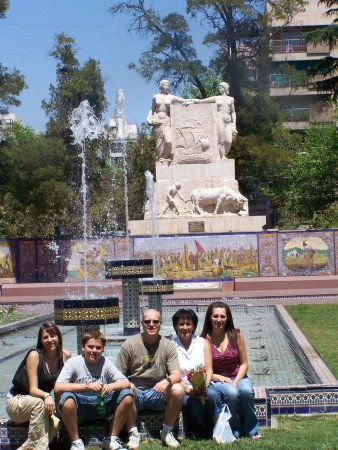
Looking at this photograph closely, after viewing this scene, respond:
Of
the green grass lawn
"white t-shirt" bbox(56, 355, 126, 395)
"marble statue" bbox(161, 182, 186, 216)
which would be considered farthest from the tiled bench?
"marble statue" bbox(161, 182, 186, 216)

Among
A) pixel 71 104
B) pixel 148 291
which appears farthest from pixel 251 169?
pixel 148 291

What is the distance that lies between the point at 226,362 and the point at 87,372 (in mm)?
1200

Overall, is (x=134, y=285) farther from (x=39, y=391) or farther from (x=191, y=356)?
(x=39, y=391)

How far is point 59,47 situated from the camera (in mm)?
44406

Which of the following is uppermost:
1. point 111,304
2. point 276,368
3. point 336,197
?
point 336,197

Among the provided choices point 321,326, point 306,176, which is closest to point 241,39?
point 306,176

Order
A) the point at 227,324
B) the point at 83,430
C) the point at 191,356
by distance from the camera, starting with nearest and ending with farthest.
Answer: the point at 83,430 → the point at 191,356 → the point at 227,324

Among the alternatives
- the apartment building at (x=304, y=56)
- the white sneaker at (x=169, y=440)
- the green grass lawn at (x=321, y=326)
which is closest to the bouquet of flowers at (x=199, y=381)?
the white sneaker at (x=169, y=440)

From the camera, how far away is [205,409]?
6.89 meters

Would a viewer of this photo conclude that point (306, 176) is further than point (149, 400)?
Yes

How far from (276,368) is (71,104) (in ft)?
125

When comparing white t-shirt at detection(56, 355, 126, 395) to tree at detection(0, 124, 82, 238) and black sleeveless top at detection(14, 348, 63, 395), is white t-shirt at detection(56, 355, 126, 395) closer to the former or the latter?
black sleeveless top at detection(14, 348, 63, 395)

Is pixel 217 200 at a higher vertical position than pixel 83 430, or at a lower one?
higher

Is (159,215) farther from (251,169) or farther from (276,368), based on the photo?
(276,368)
